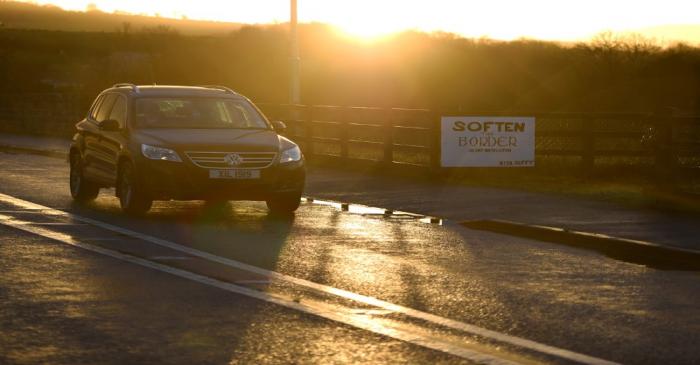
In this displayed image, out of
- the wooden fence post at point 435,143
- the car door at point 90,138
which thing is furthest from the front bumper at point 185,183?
the wooden fence post at point 435,143

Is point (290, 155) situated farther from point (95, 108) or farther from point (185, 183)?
point (95, 108)

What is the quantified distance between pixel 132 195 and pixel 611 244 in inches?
234

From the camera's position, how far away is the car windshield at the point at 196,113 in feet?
58.7

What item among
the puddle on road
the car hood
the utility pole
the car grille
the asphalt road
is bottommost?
the puddle on road

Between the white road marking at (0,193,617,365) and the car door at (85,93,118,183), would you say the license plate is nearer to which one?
the white road marking at (0,193,617,365)

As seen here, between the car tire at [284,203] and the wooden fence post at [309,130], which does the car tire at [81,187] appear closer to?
the car tire at [284,203]

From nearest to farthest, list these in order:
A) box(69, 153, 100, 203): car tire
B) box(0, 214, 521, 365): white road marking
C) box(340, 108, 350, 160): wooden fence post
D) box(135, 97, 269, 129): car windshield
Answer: box(0, 214, 521, 365): white road marking < box(135, 97, 269, 129): car windshield < box(69, 153, 100, 203): car tire < box(340, 108, 350, 160): wooden fence post

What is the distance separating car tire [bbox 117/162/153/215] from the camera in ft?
54.9

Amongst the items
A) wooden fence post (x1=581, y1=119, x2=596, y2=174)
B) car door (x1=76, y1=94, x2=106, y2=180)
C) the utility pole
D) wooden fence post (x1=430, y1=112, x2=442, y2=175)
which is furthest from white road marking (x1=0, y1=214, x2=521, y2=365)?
the utility pole

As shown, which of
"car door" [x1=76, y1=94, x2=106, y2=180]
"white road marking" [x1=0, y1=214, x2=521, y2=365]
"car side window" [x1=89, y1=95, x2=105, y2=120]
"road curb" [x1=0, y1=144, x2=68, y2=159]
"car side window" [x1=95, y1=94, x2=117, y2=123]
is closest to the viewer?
"white road marking" [x1=0, y1=214, x2=521, y2=365]

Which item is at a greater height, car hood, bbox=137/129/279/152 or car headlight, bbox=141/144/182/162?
car hood, bbox=137/129/279/152

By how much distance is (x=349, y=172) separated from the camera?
25.7 metres

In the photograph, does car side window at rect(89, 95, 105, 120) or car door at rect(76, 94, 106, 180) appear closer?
car door at rect(76, 94, 106, 180)

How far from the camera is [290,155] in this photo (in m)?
17.3
